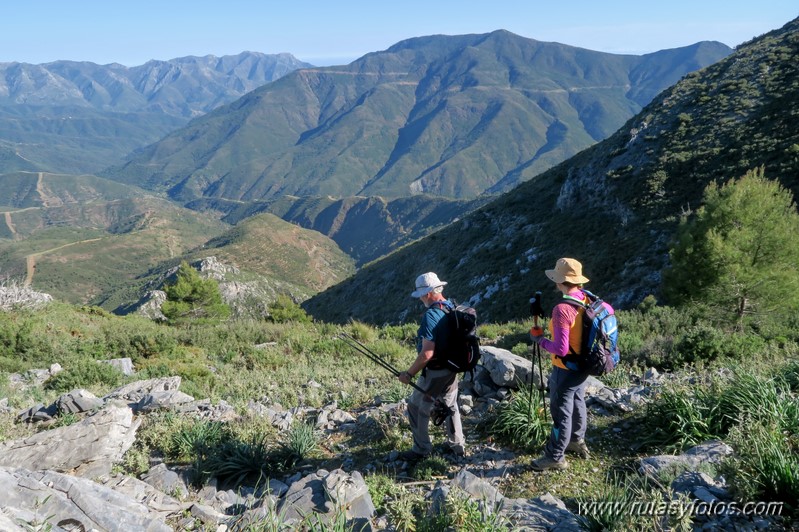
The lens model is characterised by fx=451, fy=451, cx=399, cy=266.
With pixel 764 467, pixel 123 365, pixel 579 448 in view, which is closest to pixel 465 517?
pixel 579 448

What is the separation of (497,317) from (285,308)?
60.4 feet

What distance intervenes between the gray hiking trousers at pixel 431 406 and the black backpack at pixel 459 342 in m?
0.20

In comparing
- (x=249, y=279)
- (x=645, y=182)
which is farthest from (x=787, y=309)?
(x=249, y=279)

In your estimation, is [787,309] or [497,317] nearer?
[787,309]

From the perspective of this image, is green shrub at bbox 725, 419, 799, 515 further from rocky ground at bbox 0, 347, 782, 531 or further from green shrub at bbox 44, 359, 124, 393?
green shrub at bbox 44, 359, 124, 393

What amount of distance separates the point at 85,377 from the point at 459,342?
9.86 m

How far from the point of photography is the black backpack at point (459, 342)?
17.2 ft

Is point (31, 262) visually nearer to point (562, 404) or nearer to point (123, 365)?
point (123, 365)

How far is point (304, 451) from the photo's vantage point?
6.15 meters

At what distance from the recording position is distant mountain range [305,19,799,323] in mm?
29812

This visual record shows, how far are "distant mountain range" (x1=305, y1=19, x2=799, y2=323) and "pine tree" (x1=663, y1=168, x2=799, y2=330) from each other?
1053 cm

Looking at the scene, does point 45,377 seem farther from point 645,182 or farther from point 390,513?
point 645,182

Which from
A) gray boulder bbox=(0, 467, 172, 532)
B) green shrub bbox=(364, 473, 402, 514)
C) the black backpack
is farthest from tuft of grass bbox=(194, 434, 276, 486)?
the black backpack

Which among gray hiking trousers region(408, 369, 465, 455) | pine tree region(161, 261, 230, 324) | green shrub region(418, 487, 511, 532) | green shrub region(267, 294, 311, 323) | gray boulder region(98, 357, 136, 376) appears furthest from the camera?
pine tree region(161, 261, 230, 324)
